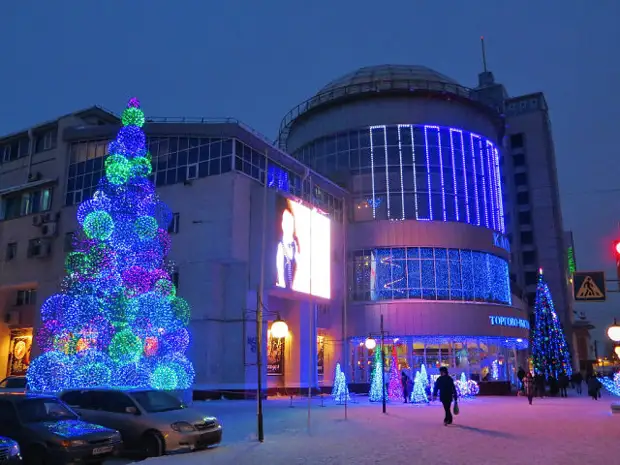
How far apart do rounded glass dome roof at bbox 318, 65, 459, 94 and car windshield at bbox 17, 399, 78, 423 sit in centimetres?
4023

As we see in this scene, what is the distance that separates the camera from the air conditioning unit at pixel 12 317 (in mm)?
41500

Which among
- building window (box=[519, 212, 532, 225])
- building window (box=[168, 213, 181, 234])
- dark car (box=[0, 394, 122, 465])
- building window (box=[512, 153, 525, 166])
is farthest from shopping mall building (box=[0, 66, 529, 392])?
building window (box=[512, 153, 525, 166])

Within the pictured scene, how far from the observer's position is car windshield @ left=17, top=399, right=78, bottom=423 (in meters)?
11.1

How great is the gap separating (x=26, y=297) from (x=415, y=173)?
99.1ft

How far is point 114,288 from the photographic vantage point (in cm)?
2152

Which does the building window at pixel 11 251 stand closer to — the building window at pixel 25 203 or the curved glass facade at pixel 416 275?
the building window at pixel 25 203

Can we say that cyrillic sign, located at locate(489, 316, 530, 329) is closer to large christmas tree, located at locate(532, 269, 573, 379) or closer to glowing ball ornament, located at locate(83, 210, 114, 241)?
large christmas tree, located at locate(532, 269, 573, 379)

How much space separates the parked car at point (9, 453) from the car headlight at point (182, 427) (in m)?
3.48

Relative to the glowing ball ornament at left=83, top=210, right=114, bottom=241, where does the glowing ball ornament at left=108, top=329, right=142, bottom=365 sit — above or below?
below

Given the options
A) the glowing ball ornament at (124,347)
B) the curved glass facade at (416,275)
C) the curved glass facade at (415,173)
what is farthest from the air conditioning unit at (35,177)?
the glowing ball ornament at (124,347)

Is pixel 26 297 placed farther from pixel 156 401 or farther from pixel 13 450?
pixel 13 450

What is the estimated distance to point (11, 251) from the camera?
136 feet

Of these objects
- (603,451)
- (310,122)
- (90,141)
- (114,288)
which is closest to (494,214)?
(310,122)

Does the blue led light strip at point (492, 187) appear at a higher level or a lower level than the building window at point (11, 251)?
higher
